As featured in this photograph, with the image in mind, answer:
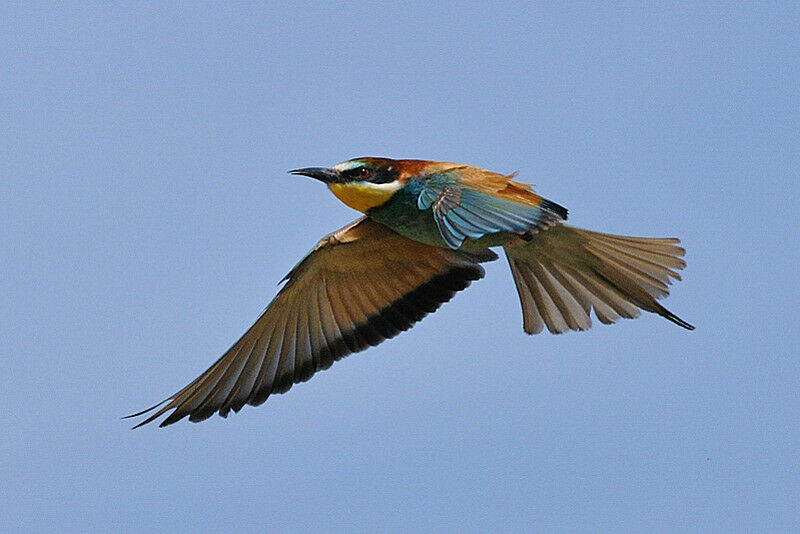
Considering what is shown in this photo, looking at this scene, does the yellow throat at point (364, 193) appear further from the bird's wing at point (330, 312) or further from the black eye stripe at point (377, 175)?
the bird's wing at point (330, 312)

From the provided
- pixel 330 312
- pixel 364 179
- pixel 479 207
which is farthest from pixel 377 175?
pixel 330 312

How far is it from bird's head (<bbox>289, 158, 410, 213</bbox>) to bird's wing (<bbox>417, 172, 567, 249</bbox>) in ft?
0.43

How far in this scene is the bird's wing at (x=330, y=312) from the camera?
209 inches

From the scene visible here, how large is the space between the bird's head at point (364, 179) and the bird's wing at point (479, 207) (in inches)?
5.2

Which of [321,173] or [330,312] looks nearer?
[321,173]

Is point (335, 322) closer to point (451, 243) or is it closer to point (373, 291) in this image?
point (373, 291)

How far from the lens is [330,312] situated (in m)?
5.50

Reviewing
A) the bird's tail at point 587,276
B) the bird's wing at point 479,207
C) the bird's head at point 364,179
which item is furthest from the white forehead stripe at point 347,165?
the bird's tail at point 587,276

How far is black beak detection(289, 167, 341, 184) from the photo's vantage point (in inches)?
195

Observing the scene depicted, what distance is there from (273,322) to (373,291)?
412 millimetres

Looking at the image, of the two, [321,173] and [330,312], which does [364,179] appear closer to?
[321,173]

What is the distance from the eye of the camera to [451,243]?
4.43 metres

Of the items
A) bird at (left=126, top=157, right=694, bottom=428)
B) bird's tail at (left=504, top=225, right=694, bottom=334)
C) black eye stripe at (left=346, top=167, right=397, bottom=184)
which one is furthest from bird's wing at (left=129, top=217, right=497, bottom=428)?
black eye stripe at (left=346, top=167, right=397, bottom=184)

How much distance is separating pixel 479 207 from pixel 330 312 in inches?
43.5
